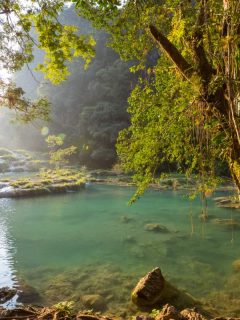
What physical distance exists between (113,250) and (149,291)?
4.49 metres

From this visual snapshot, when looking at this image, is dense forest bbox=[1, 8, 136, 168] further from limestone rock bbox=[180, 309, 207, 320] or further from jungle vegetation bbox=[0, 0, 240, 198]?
limestone rock bbox=[180, 309, 207, 320]

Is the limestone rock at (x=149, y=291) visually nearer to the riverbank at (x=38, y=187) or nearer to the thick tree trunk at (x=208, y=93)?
the thick tree trunk at (x=208, y=93)

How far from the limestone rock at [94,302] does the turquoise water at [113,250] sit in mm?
141

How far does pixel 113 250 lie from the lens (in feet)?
40.1

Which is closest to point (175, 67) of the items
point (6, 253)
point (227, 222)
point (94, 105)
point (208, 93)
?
point (208, 93)

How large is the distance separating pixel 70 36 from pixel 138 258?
713cm

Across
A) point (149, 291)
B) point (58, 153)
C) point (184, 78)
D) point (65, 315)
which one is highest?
point (184, 78)

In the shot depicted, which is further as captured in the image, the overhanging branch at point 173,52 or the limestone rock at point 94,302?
the limestone rock at point 94,302

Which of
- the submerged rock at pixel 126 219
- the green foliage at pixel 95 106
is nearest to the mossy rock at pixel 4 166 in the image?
the green foliage at pixel 95 106

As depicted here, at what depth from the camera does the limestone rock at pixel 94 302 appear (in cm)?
775

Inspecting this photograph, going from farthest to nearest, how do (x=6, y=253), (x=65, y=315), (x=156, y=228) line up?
(x=156, y=228) < (x=6, y=253) < (x=65, y=315)

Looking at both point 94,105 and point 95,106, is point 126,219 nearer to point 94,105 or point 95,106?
point 95,106

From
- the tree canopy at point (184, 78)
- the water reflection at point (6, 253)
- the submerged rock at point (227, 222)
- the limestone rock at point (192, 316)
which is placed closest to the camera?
the tree canopy at point (184, 78)

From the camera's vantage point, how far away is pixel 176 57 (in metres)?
5.43
